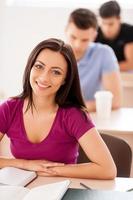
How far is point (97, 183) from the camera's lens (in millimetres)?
1515

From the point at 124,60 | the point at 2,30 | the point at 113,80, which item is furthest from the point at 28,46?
the point at 113,80

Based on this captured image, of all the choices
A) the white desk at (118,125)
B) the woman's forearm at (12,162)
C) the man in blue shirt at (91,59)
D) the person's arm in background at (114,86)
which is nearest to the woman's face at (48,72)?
the woman's forearm at (12,162)

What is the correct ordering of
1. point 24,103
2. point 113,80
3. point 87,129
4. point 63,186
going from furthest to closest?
point 113,80 → point 24,103 → point 87,129 → point 63,186

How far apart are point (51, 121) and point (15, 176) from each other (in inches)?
13.2

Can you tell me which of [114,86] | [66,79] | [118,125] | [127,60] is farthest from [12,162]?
[127,60]

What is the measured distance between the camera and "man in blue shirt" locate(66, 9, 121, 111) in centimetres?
276

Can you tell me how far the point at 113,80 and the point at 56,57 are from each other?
1.26 m

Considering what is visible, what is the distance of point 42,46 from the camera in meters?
1.69

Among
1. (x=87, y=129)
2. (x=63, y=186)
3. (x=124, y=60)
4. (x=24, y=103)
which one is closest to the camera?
(x=63, y=186)


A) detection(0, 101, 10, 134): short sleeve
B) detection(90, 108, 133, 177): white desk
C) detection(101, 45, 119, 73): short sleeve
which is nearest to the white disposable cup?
detection(90, 108, 133, 177): white desk

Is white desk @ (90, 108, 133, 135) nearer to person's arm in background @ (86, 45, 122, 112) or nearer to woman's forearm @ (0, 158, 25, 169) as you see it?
person's arm in background @ (86, 45, 122, 112)

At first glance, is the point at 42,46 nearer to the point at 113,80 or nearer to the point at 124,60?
the point at 113,80

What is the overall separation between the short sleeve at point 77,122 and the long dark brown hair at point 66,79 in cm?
5

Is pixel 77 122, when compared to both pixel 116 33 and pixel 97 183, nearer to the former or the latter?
pixel 97 183
